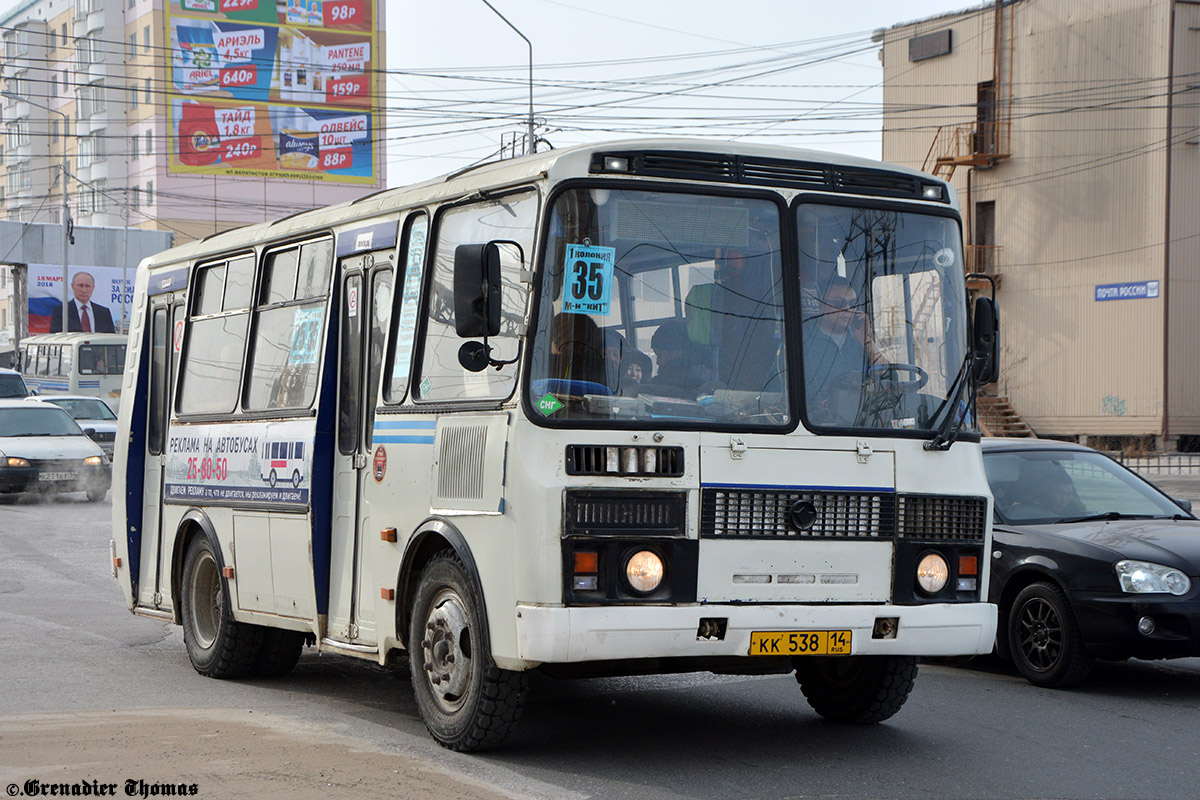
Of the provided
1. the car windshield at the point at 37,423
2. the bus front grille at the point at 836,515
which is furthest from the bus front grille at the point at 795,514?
the car windshield at the point at 37,423

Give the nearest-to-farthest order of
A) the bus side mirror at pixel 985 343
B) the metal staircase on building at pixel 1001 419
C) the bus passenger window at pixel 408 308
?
the bus side mirror at pixel 985 343 < the bus passenger window at pixel 408 308 < the metal staircase on building at pixel 1001 419

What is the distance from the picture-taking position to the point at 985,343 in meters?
7.70

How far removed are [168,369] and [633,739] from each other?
497 centimetres

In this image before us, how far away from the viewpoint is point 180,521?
10.6 metres

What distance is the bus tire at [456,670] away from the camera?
707cm

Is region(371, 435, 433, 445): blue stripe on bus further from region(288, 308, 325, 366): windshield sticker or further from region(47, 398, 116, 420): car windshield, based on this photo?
region(47, 398, 116, 420): car windshield

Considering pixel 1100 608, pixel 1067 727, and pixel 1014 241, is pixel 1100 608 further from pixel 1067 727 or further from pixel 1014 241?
pixel 1014 241

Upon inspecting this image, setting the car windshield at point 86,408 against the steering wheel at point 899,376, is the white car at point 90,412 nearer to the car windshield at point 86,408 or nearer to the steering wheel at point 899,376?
the car windshield at point 86,408

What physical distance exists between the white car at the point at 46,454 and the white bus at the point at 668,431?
60.2 ft

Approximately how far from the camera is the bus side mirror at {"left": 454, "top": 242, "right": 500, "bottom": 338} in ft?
22.1

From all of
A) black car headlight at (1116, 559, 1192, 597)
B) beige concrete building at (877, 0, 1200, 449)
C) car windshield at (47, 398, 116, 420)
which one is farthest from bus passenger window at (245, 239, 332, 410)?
beige concrete building at (877, 0, 1200, 449)

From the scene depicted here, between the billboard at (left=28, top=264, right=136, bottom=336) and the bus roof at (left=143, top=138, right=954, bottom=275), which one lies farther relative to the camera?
the billboard at (left=28, top=264, right=136, bottom=336)

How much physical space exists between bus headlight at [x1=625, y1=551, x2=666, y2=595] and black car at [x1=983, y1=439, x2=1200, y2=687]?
146 inches

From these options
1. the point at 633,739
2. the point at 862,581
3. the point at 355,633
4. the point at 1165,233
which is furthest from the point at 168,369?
the point at 1165,233
